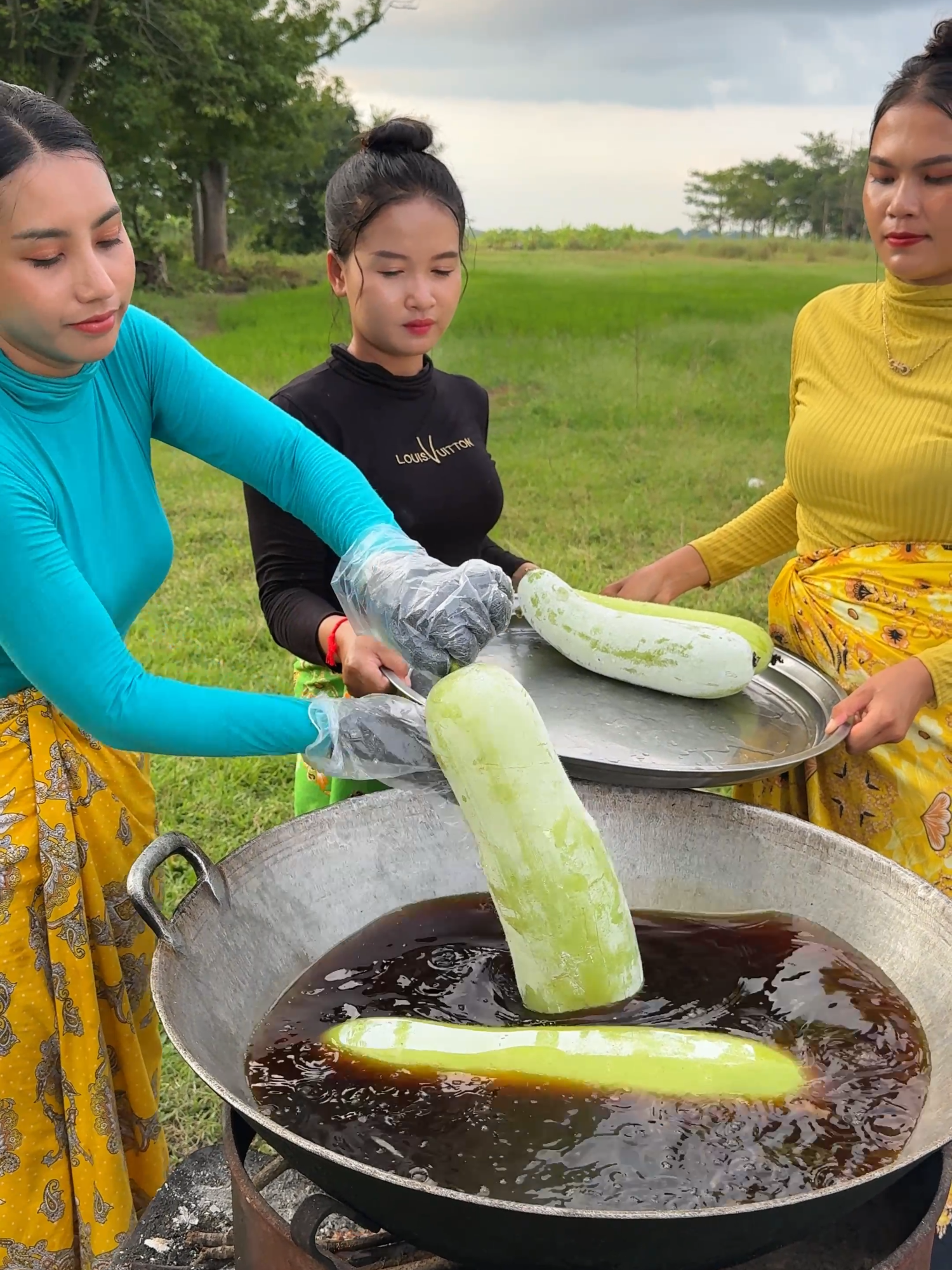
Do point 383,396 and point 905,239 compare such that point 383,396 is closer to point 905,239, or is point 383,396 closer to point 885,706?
point 905,239

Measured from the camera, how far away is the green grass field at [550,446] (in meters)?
4.36

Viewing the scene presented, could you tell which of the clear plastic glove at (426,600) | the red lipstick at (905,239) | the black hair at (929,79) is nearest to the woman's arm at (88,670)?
the clear plastic glove at (426,600)

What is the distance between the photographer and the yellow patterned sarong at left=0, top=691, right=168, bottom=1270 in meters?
1.89

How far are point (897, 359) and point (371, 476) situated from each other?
122 centimetres

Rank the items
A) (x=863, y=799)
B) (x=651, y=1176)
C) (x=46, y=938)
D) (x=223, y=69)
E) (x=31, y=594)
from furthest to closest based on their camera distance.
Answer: (x=223, y=69)
(x=863, y=799)
(x=46, y=938)
(x=31, y=594)
(x=651, y=1176)

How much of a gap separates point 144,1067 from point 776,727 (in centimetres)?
148

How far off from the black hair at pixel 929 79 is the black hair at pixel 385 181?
965mm

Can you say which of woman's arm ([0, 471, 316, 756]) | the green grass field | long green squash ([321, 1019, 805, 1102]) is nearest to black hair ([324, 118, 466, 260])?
the green grass field

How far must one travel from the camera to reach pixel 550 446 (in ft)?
32.0

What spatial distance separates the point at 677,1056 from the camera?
1.37 metres

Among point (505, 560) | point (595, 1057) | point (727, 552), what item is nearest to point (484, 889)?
point (595, 1057)

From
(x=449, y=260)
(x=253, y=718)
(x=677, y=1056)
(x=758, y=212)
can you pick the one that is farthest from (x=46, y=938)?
(x=758, y=212)

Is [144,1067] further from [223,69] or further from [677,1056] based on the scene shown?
[223,69]

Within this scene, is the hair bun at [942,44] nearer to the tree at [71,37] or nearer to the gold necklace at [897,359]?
the gold necklace at [897,359]
